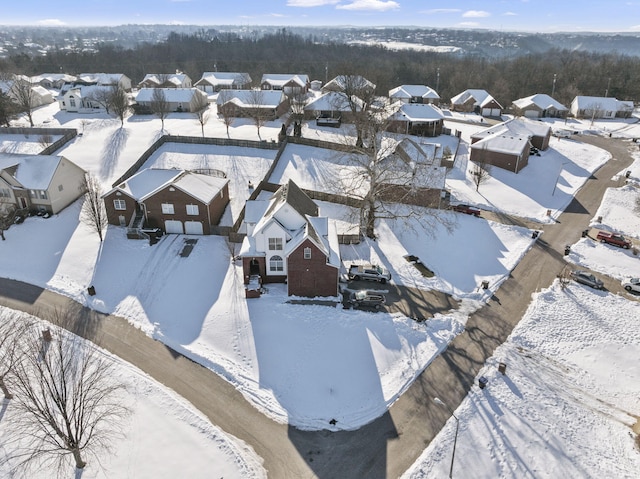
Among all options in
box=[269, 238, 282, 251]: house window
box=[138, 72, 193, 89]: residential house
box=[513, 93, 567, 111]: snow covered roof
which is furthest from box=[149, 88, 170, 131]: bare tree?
box=[513, 93, 567, 111]: snow covered roof

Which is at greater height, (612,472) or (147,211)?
(147,211)

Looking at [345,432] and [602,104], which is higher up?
[602,104]

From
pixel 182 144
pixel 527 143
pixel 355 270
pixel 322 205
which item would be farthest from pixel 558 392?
pixel 182 144

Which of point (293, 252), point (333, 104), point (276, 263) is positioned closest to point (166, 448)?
point (293, 252)

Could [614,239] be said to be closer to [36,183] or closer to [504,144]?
[504,144]

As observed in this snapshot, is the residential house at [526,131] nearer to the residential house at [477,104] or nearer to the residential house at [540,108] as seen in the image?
the residential house at [540,108]

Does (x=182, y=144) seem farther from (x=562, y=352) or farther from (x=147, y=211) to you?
(x=562, y=352)
